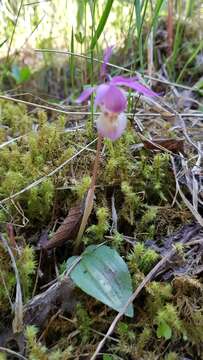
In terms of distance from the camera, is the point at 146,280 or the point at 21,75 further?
the point at 21,75

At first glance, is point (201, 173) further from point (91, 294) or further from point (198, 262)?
point (91, 294)

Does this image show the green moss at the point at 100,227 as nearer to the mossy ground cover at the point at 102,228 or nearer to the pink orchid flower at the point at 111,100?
the mossy ground cover at the point at 102,228

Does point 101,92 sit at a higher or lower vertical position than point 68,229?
higher

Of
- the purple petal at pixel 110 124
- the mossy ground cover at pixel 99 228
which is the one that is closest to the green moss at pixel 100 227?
the mossy ground cover at pixel 99 228

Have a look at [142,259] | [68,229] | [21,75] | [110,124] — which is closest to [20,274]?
[68,229]

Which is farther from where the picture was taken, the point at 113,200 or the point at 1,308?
the point at 113,200

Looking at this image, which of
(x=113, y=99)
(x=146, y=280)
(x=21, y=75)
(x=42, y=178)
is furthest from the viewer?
(x=21, y=75)

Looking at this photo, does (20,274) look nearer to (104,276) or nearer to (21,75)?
(104,276)

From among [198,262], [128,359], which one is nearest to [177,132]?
[198,262]
